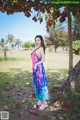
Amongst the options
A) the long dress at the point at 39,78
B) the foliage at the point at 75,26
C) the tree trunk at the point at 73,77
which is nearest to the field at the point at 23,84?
the long dress at the point at 39,78

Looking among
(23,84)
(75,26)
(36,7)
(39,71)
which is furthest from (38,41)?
(23,84)

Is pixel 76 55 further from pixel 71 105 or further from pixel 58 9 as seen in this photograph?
pixel 71 105

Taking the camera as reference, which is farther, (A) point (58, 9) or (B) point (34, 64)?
(A) point (58, 9)

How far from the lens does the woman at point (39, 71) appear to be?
19.1 feet

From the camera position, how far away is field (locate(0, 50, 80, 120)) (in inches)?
229

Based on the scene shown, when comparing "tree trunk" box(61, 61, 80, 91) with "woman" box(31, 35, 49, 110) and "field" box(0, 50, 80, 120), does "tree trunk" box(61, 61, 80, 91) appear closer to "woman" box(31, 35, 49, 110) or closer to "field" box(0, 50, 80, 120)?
"field" box(0, 50, 80, 120)

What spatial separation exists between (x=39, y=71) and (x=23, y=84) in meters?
2.66

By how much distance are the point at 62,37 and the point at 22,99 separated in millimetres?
1907

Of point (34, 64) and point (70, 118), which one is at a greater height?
point (34, 64)

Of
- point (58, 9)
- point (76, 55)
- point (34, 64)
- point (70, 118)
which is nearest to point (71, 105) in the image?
point (70, 118)

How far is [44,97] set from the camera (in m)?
6.22

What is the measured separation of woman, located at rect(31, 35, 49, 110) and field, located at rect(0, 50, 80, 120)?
0.22 m

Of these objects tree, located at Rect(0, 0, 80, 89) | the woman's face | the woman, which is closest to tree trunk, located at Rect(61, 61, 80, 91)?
tree, located at Rect(0, 0, 80, 89)

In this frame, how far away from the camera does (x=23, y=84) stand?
852cm
